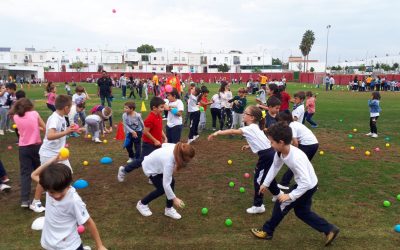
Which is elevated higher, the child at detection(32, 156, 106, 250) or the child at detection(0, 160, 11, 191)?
the child at detection(32, 156, 106, 250)

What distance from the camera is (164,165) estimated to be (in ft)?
16.0

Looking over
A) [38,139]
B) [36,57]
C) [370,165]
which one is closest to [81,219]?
[38,139]

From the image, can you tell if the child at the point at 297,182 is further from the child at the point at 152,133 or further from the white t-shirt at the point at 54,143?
the white t-shirt at the point at 54,143

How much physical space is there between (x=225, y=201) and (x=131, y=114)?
3.10 m

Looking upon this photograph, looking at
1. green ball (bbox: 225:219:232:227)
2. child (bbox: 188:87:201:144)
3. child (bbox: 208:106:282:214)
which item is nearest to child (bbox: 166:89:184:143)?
child (bbox: 188:87:201:144)

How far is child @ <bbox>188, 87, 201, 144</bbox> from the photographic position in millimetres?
11133

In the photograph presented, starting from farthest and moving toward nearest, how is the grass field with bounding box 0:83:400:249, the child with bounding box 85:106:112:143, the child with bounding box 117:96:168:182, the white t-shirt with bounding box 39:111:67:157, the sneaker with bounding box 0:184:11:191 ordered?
the child with bounding box 85:106:112:143 < the child with bounding box 117:96:168:182 < the sneaker with bounding box 0:184:11:191 < the white t-shirt with bounding box 39:111:67:157 < the grass field with bounding box 0:83:400:249

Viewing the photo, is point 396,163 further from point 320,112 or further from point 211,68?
point 211,68

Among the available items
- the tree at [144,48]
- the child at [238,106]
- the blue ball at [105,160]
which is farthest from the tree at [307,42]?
the blue ball at [105,160]

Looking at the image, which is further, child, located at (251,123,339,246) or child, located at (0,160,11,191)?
child, located at (0,160,11,191)

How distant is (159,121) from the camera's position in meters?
6.93

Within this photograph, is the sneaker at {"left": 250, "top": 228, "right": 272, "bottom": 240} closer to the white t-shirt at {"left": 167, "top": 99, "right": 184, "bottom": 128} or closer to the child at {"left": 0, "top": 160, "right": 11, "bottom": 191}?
the white t-shirt at {"left": 167, "top": 99, "right": 184, "bottom": 128}

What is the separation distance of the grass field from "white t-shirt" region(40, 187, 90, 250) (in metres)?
1.63

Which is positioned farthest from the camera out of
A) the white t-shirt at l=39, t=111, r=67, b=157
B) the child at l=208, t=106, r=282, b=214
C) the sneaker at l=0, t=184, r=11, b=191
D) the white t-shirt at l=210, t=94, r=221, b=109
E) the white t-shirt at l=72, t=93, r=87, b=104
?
the white t-shirt at l=210, t=94, r=221, b=109
